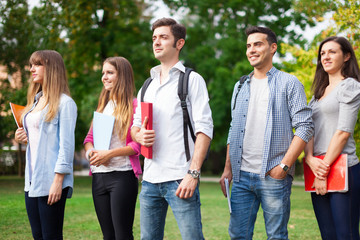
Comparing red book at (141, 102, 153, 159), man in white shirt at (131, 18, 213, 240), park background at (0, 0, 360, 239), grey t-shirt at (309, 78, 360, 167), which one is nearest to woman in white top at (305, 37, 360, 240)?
grey t-shirt at (309, 78, 360, 167)

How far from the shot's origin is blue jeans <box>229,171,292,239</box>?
3.66 meters

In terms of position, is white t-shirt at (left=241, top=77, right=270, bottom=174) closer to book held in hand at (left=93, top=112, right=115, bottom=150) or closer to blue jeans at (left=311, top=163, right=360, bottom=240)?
blue jeans at (left=311, top=163, right=360, bottom=240)

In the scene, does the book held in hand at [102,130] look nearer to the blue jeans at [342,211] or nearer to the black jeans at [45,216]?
the black jeans at [45,216]

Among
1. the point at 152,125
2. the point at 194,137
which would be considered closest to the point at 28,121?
the point at 152,125

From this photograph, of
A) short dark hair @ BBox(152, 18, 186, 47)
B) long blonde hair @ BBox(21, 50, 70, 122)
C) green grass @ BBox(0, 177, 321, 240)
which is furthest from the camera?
green grass @ BBox(0, 177, 321, 240)

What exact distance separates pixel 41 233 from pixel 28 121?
100 centimetres

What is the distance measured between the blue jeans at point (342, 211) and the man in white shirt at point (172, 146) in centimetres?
121

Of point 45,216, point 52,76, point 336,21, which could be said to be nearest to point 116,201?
point 45,216

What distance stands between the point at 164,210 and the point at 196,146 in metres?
0.63

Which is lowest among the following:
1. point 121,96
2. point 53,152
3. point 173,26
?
point 53,152

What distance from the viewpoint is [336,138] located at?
3.79m

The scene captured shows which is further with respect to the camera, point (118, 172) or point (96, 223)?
point (96, 223)

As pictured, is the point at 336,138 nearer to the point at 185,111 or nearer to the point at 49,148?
the point at 185,111

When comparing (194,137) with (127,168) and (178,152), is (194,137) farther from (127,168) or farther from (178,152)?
(127,168)
